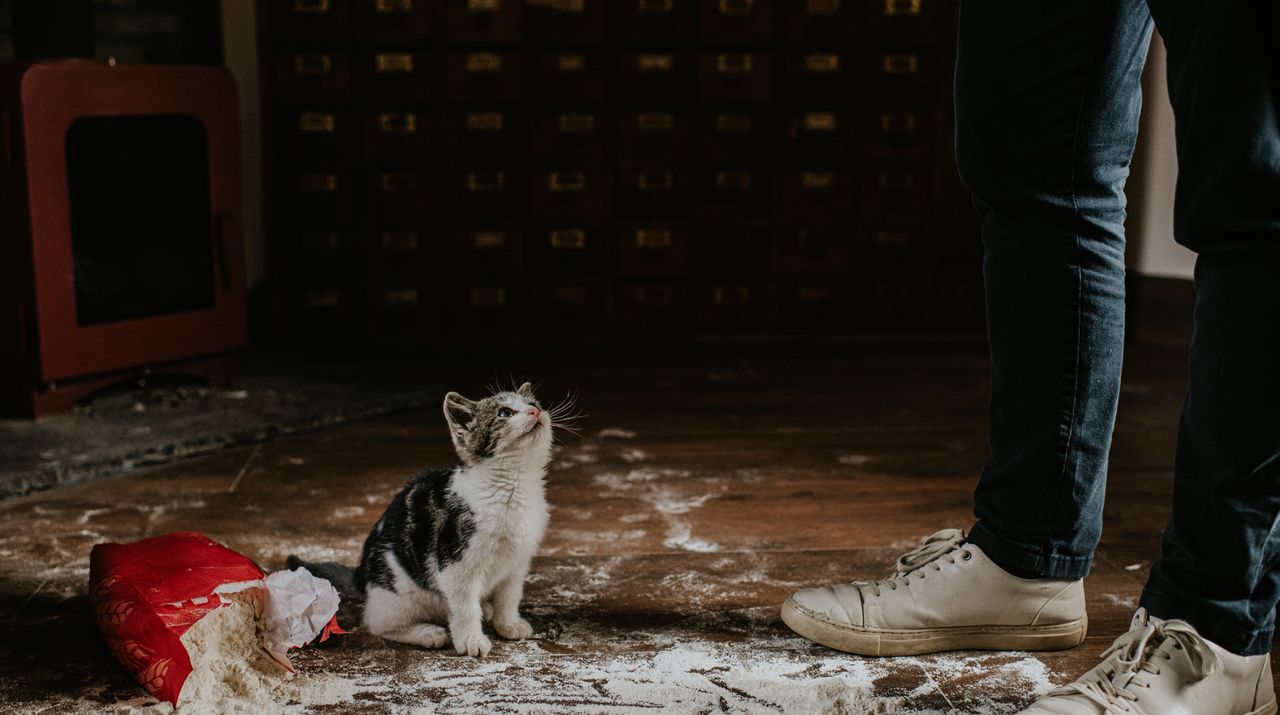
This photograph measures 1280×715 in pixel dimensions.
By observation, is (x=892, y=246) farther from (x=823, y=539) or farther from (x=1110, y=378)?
(x=1110, y=378)

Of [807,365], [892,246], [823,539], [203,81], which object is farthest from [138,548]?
[892,246]

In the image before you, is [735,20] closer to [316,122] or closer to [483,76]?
[483,76]

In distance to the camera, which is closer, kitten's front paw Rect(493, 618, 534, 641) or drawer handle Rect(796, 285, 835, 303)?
kitten's front paw Rect(493, 618, 534, 641)

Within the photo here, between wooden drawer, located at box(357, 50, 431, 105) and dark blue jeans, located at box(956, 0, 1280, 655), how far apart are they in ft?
7.07

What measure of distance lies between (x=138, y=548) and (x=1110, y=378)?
1019mm

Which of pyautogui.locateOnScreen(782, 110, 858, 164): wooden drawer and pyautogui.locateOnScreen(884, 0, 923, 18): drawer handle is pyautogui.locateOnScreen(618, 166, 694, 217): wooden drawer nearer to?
pyautogui.locateOnScreen(782, 110, 858, 164): wooden drawer

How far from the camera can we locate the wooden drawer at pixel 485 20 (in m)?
3.04

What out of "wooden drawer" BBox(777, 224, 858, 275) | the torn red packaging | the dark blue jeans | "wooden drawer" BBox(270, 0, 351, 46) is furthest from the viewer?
"wooden drawer" BBox(777, 224, 858, 275)

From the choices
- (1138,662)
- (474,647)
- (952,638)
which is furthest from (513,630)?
(1138,662)

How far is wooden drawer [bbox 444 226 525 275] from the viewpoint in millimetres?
3154

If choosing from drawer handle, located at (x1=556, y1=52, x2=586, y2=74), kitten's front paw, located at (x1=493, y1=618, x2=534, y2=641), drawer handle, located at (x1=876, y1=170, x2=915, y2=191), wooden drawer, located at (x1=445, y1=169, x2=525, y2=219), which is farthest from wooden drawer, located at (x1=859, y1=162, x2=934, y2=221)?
kitten's front paw, located at (x1=493, y1=618, x2=534, y2=641)

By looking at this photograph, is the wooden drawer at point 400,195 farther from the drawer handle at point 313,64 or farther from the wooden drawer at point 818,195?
the wooden drawer at point 818,195

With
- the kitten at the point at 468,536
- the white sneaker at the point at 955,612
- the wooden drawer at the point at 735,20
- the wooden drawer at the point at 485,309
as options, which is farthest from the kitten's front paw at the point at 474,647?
the wooden drawer at the point at 735,20

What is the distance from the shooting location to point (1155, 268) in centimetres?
364
